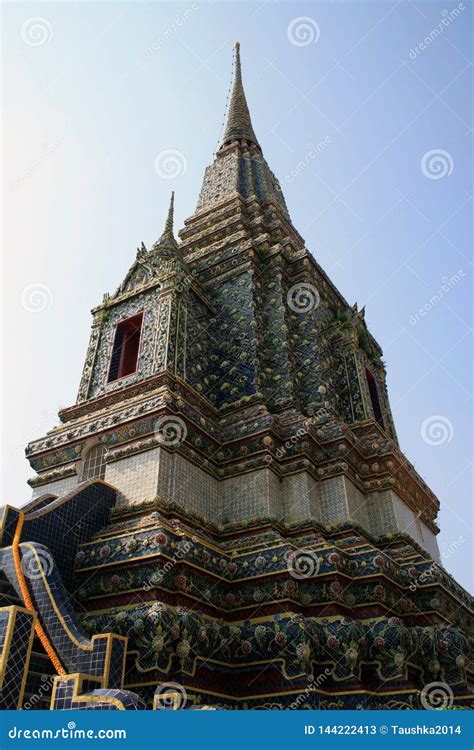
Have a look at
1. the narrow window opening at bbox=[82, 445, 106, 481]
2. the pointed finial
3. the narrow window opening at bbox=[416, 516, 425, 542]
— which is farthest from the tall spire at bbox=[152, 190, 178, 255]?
the narrow window opening at bbox=[416, 516, 425, 542]

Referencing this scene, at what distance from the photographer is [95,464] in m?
12.8

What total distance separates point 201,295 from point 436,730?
39.0 ft

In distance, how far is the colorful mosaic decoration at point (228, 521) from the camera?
27.0 ft

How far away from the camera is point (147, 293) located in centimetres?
1556

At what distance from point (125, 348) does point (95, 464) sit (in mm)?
3684

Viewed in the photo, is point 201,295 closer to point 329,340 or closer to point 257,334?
point 257,334

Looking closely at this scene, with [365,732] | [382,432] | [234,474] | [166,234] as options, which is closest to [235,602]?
[234,474]

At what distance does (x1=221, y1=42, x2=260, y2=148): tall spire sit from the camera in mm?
25469

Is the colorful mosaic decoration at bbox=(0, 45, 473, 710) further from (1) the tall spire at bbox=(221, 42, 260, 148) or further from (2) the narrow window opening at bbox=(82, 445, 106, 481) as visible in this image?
(1) the tall spire at bbox=(221, 42, 260, 148)

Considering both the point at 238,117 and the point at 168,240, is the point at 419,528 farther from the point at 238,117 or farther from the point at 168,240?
the point at 238,117

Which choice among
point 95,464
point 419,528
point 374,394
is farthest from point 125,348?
point 419,528

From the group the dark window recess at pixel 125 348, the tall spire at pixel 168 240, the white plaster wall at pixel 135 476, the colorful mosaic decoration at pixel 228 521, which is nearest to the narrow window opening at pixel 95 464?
the colorful mosaic decoration at pixel 228 521

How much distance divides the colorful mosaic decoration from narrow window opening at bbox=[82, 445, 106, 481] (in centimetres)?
3

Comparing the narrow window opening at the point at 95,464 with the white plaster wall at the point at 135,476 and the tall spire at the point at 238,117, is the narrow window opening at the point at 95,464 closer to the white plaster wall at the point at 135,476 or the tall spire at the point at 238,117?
the white plaster wall at the point at 135,476
